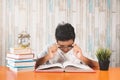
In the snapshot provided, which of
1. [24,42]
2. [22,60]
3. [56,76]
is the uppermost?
[24,42]

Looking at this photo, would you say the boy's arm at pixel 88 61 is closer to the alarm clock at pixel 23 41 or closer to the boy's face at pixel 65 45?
the boy's face at pixel 65 45

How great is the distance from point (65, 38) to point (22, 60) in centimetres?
67

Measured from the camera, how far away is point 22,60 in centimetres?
173

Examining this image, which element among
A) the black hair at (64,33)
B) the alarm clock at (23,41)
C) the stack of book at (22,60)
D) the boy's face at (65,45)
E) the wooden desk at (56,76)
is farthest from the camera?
the black hair at (64,33)

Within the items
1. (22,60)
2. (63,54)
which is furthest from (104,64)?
(22,60)

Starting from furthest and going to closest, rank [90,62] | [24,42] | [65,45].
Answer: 1. [65,45]
2. [90,62]
3. [24,42]

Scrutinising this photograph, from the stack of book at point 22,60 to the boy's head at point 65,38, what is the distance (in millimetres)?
441

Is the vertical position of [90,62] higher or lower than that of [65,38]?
lower

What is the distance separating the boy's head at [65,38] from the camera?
2.16 m

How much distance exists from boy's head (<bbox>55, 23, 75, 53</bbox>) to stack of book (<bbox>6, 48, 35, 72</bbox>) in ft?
1.45

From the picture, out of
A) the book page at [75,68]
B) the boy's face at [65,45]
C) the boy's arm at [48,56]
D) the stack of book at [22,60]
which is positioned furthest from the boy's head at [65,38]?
the stack of book at [22,60]

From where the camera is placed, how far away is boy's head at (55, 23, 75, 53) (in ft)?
7.08

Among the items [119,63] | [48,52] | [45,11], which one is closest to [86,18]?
[45,11]

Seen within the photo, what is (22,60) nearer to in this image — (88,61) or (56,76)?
(56,76)
